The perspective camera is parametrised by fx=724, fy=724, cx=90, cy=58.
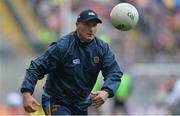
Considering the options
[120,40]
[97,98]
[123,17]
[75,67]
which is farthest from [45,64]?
[120,40]

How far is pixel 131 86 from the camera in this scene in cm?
1903

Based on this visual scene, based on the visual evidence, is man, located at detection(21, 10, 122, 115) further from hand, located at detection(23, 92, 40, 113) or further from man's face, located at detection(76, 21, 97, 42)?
hand, located at detection(23, 92, 40, 113)

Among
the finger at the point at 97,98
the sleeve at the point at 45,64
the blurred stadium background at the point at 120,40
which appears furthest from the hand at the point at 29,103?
the blurred stadium background at the point at 120,40

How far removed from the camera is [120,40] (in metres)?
20.1

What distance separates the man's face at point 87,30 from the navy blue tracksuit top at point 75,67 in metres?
0.12

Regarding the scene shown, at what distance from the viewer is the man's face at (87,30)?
8527mm

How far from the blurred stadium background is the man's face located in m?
10.7

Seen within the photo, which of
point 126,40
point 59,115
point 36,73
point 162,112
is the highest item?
point 36,73

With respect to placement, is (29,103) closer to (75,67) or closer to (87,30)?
(75,67)

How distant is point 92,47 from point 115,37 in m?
11.4

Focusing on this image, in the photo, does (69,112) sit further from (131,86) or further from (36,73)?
(131,86)

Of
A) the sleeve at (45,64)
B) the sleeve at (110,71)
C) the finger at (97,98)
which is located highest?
the sleeve at (45,64)

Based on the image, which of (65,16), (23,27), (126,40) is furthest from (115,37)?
(23,27)

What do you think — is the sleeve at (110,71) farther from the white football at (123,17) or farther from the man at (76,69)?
the white football at (123,17)
